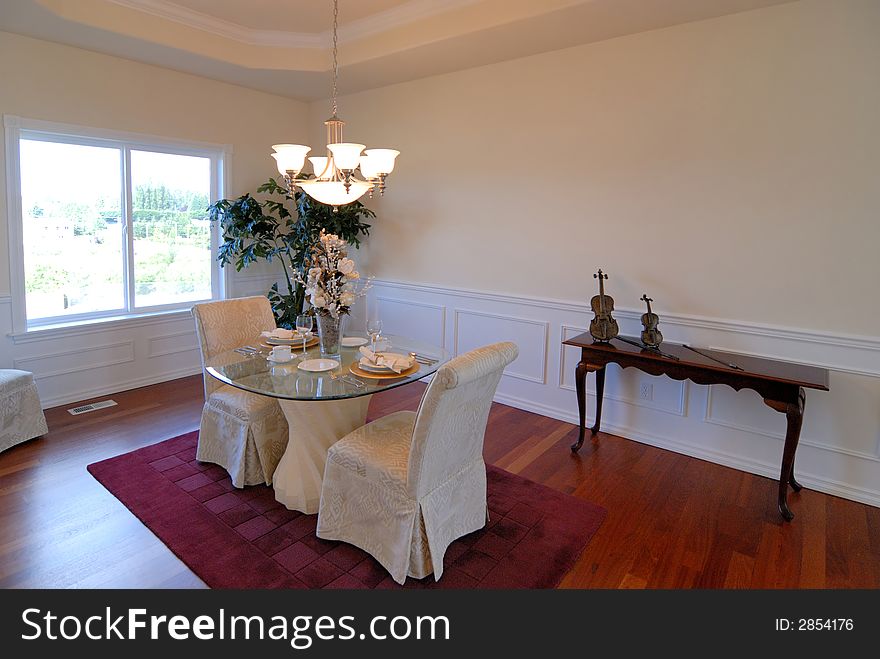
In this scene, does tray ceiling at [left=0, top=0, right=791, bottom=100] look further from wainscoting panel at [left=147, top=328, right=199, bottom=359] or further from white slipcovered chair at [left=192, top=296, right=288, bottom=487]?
wainscoting panel at [left=147, top=328, right=199, bottom=359]

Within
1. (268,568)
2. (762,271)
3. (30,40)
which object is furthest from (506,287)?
(30,40)

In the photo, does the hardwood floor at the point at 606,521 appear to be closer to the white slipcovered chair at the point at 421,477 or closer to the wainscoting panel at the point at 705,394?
the wainscoting panel at the point at 705,394

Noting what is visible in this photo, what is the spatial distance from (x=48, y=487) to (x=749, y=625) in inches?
134

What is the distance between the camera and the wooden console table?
2719 millimetres

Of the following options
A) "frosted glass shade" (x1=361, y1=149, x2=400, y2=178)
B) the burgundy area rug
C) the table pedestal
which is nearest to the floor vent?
the burgundy area rug

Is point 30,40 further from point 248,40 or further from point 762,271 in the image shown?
point 762,271

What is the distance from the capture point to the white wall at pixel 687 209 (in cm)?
289

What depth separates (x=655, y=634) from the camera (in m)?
1.84

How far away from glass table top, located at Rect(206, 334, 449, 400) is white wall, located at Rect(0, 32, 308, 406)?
7.09ft

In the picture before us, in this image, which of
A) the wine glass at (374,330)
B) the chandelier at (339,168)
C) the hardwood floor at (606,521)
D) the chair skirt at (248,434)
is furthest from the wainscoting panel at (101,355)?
the wine glass at (374,330)

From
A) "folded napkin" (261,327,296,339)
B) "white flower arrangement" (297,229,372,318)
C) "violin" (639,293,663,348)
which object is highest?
"white flower arrangement" (297,229,372,318)

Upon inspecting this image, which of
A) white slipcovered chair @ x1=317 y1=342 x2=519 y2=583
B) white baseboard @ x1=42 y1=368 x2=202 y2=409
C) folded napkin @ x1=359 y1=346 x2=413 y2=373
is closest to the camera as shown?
white slipcovered chair @ x1=317 y1=342 x2=519 y2=583

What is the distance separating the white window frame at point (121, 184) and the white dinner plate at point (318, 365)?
2.73 m

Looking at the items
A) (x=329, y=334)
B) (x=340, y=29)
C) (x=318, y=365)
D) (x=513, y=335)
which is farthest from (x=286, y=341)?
(x=340, y=29)
